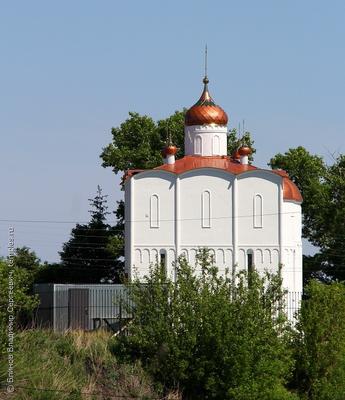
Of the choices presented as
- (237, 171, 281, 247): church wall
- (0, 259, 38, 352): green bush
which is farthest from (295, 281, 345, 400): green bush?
(237, 171, 281, 247): church wall

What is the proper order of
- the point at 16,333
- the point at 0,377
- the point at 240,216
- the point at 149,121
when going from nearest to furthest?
the point at 0,377
the point at 16,333
the point at 240,216
the point at 149,121

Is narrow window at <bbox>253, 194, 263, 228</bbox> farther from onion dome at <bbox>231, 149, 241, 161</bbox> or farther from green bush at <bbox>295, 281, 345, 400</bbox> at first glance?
green bush at <bbox>295, 281, 345, 400</bbox>

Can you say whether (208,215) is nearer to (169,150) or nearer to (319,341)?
(169,150)

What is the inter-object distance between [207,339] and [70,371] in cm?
392

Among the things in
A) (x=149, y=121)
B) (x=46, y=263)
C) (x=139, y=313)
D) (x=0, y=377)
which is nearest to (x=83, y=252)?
(x=46, y=263)

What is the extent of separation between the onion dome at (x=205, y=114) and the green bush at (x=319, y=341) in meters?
21.3

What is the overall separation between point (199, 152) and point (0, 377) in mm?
30391

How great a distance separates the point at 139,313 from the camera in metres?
39.7

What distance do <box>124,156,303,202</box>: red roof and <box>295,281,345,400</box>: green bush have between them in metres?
18.1

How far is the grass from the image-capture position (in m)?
35.5

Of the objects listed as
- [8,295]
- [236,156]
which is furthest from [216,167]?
[8,295]

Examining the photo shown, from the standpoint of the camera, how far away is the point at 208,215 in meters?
61.4

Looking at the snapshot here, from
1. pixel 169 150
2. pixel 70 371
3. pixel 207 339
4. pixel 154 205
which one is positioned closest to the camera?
pixel 70 371

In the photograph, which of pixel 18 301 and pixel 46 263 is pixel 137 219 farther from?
pixel 18 301
